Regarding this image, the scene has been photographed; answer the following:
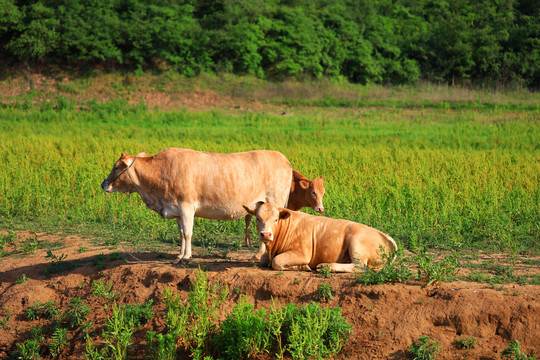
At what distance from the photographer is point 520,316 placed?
5535 millimetres

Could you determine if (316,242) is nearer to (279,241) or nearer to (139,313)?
(279,241)

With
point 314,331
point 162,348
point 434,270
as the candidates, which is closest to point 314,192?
point 434,270

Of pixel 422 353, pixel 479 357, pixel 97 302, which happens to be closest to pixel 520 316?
pixel 479 357

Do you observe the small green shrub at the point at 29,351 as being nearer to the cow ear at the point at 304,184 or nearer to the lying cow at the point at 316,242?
the lying cow at the point at 316,242

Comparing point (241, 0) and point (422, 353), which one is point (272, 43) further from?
point (422, 353)

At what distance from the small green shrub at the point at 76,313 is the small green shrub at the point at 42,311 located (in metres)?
0.17

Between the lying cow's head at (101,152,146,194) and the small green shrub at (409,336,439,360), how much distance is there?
13.1 feet

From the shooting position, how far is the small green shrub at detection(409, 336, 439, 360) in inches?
213

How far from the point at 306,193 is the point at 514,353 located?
413 cm

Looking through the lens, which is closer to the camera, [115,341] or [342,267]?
[115,341]

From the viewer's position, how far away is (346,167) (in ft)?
43.3

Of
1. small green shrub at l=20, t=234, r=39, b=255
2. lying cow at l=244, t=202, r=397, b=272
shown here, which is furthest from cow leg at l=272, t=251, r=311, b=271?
small green shrub at l=20, t=234, r=39, b=255

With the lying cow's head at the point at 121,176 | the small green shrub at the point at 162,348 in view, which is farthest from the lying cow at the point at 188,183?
the small green shrub at the point at 162,348

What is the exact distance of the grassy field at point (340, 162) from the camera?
9328 mm
